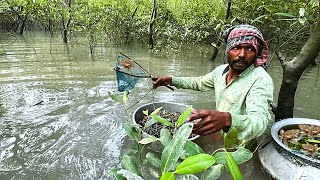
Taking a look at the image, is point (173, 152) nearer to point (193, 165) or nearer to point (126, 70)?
point (193, 165)

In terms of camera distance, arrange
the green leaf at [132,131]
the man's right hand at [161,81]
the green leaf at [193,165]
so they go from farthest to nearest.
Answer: the man's right hand at [161,81]
the green leaf at [132,131]
the green leaf at [193,165]

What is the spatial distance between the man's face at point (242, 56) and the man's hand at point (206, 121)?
897 millimetres

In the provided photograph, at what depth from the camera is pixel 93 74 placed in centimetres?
584

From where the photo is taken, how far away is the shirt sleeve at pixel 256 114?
1425 mm

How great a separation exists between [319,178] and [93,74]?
16.0 feet

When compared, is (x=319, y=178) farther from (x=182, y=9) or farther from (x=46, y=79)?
(x=182, y=9)

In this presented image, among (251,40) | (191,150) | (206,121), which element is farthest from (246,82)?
(191,150)

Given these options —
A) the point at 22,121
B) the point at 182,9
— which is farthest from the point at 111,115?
the point at 182,9

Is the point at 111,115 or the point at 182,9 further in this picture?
the point at 182,9

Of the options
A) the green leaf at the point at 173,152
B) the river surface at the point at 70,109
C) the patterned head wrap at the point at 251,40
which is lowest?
the river surface at the point at 70,109

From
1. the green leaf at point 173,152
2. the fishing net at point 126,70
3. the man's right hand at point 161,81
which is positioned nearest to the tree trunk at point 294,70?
the man's right hand at point 161,81

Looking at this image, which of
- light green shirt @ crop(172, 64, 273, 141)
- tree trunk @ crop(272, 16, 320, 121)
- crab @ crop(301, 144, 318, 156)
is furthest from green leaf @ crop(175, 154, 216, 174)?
tree trunk @ crop(272, 16, 320, 121)

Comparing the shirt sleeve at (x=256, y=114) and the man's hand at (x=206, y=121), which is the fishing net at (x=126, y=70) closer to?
the shirt sleeve at (x=256, y=114)

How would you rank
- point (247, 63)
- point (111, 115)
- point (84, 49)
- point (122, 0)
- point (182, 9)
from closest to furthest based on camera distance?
point (247, 63) → point (111, 115) → point (84, 49) → point (122, 0) → point (182, 9)
